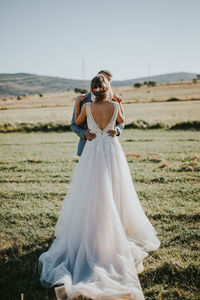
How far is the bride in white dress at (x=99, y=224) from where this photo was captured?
3.53 metres

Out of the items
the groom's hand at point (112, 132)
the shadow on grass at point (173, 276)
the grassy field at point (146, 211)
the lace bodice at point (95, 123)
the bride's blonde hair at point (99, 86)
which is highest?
the bride's blonde hair at point (99, 86)

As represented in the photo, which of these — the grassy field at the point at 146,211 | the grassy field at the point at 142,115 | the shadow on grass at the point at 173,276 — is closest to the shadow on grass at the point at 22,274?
the grassy field at the point at 146,211

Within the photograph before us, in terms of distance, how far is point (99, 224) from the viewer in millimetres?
3928

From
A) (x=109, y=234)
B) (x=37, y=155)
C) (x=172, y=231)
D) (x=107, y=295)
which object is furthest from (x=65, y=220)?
(x=37, y=155)

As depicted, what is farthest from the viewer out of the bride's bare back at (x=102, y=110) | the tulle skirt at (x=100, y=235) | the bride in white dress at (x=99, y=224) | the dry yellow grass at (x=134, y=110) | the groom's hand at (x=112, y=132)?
the dry yellow grass at (x=134, y=110)

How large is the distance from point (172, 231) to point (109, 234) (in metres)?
1.69

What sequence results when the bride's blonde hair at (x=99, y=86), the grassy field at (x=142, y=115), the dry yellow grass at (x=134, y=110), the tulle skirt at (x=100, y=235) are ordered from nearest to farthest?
the tulle skirt at (x=100, y=235) → the bride's blonde hair at (x=99, y=86) → the grassy field at (x=142, y=115) → the dry yellow grass at (x=134, y=110)

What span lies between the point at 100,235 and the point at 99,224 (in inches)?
6.4

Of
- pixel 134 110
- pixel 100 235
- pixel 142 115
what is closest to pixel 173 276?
pixel 100 235

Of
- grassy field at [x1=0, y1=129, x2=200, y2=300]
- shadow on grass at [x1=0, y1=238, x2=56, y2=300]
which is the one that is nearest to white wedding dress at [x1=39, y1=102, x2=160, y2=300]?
shadow on grass at [x1=0, y1=238, x2=56, y2=300]

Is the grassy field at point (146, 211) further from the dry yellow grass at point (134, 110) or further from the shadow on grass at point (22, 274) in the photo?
the dry yellow grass at point (134, 110)

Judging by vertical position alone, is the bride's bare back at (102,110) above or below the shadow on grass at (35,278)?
above

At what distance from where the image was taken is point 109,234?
3.89m

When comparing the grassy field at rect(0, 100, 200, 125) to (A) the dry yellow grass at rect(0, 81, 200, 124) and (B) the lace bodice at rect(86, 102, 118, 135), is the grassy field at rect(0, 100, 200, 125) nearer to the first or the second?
(A) the dry yellow grass at rect(0, 81, 200, 124)
